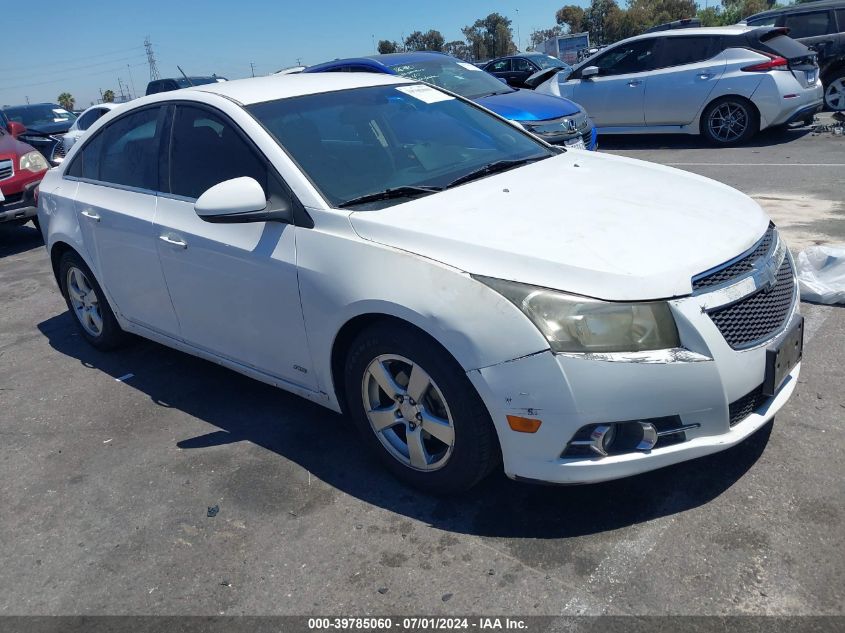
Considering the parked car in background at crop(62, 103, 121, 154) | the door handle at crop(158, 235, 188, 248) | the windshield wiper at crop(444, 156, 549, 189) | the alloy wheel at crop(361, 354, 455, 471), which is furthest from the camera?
the parked car in background at crop(62, 103, 121, 154)

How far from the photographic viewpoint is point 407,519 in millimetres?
3170

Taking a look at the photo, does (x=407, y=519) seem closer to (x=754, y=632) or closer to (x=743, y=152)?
(x=754, y=632)

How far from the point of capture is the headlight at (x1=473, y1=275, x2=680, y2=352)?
270cm

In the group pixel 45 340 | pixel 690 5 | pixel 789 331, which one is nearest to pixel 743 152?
pixel 789 331

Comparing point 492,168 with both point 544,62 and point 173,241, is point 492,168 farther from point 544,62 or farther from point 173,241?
point 544,62

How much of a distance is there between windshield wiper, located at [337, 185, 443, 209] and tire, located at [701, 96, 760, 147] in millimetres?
8731

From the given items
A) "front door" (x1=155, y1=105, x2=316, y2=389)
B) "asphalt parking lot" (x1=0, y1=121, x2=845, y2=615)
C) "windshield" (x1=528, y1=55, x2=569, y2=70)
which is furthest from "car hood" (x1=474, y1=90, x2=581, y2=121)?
"windshield" (x1=528, y1=55, x2=569, y2=70)

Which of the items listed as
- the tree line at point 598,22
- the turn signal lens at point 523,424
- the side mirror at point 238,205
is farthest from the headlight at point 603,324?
the tree line at point 598,22

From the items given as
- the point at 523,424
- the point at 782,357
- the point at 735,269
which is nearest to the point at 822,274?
the point at 782,357

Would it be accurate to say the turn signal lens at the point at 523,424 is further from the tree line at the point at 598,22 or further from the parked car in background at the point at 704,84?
the tree line at the point at 598,22

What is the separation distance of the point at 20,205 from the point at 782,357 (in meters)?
9.27

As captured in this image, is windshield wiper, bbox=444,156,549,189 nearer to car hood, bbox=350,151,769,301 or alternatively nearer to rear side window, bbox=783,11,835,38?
car hood, bbox=350,151,769,301

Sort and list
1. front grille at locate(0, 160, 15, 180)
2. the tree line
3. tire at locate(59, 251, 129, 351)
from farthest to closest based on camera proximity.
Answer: the tree line → front grille at locate(0, 160, 15, 180) → tire at locate(59, 251, 129, 351)

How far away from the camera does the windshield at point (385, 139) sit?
3623 mm
